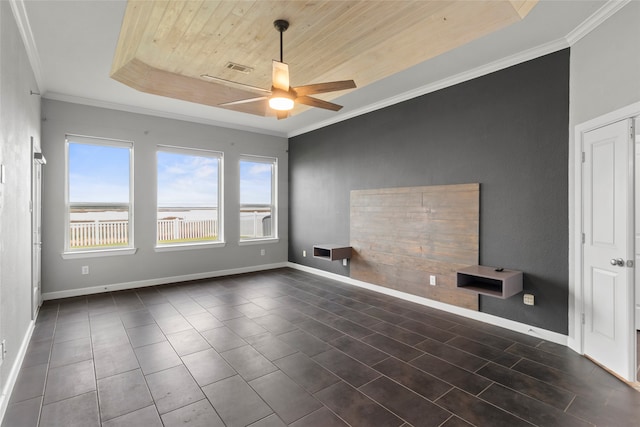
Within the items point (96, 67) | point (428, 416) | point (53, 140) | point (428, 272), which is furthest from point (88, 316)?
point (428, 272)

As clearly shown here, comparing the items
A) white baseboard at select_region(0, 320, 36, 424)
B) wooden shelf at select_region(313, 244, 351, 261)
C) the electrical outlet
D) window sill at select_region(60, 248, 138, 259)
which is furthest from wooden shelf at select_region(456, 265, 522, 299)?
window sill at select_region(60, 248, 138, 259)

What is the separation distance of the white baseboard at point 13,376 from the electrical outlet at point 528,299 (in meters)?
4.36

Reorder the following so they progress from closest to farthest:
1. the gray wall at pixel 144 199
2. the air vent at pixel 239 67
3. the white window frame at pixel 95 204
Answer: the air vent at pixel 239 67, the gray wall at pixel 144 199, the white window frame at pixel 95 204

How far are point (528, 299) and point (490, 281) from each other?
39 cm

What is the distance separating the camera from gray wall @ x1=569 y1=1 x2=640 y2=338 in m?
2.38

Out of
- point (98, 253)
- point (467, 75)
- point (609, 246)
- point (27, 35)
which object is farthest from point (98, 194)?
point (609, 246)

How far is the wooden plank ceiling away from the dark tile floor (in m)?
2.96

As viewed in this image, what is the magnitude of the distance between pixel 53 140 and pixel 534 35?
6.12 meters

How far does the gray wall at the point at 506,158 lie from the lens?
3.14 metres

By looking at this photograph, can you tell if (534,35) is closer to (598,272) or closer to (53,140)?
(598,272)

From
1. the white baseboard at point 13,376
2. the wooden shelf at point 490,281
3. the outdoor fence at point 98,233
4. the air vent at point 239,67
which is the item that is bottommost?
the white baseboard at point 13,376

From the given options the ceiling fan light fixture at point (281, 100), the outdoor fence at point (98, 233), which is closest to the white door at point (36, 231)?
the outdoor fence at point (98, 233)

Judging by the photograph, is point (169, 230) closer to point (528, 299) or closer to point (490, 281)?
point (490, 281)

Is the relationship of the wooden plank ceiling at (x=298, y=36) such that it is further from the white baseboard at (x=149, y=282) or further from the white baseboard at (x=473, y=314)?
the white baseboard at (x=149, y=282)
